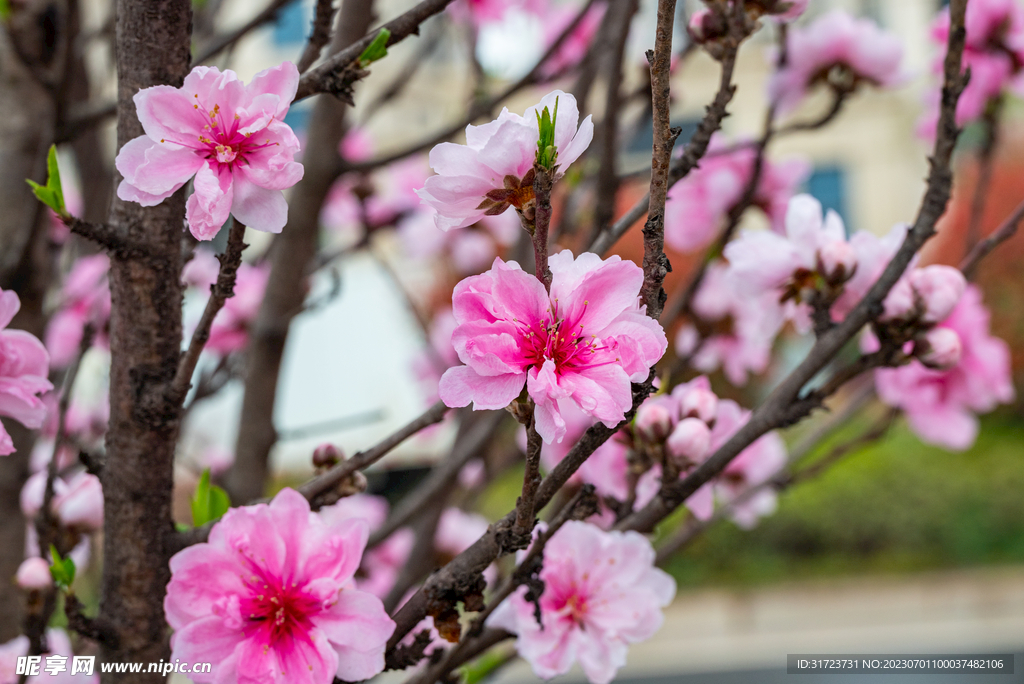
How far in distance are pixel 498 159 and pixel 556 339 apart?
142 mm

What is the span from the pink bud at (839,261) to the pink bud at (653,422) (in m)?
0.26

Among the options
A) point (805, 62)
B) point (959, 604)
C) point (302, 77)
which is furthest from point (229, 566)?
point (959, 604)

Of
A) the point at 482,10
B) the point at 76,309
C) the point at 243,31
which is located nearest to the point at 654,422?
the point at 243,31

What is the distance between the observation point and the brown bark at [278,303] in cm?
141

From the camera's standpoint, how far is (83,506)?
1.13 metres

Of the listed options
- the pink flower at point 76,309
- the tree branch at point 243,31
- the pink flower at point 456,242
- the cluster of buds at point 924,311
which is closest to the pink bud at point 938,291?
the cluster of buds at point 924,311

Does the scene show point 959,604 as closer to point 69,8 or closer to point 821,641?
point 821,641

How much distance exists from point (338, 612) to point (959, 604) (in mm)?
6026

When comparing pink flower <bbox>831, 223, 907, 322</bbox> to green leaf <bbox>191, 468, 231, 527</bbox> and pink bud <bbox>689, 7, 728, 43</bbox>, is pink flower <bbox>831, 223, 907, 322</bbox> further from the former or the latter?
green leaf <bbox>191, 468, 231, 527</bbox>

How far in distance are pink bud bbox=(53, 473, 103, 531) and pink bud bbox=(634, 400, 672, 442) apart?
0.74 meters

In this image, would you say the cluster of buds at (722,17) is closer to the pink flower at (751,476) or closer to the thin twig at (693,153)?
the thin twig at (693,153)

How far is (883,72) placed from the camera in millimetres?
1485

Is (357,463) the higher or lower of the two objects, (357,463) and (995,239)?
the lower

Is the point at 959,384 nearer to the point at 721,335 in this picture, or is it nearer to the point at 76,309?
the point at 721,335
